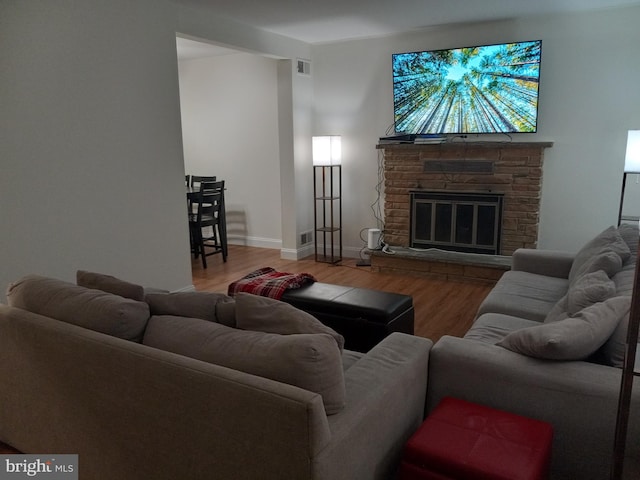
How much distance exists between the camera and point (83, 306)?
1.78 m

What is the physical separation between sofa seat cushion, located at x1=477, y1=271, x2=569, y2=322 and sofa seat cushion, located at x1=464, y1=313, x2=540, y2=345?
0.36 ft

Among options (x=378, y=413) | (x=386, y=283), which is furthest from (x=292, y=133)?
(x=378, y=413)

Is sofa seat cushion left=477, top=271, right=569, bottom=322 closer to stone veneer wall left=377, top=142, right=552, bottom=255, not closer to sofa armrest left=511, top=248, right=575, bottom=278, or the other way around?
sofa armrest left=511, top=248, right=575, bottom=278

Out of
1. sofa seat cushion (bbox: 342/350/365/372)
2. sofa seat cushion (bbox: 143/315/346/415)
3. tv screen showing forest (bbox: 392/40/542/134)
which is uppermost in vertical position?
tv screen showing forest (bbox: 392/40/542/134)

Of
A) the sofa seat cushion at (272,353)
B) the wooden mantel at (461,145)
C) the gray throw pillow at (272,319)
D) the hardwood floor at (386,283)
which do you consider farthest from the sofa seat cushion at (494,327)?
the wooden mantel at (461,145)

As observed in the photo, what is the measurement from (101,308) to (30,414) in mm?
654

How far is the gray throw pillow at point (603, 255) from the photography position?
100 inches

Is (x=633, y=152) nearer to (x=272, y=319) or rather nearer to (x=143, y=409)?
(x=272, y=319)

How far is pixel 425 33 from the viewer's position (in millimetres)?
5082

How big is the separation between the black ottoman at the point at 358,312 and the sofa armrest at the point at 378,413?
913 millimetres

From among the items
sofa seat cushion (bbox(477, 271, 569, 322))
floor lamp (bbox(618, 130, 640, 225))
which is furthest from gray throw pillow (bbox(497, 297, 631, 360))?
floor lamp (bbox(618, 130, 640, 225))

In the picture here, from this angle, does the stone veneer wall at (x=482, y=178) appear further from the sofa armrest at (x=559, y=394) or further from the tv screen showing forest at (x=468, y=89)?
the sofa armrest at (x=559, y=394)

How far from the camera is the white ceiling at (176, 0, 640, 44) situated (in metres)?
4.03

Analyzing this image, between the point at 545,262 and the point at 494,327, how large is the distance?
1350 millimetres
